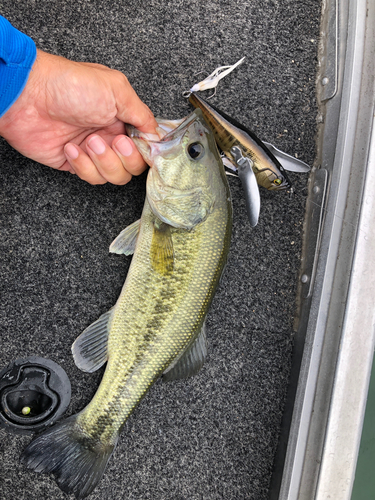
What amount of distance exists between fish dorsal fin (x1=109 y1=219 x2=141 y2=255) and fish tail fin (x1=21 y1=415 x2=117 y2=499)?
51 centimetres

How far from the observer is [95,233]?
1.26 m

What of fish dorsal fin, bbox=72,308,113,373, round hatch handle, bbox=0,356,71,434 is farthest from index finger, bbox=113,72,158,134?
round hatch handle, bbox=0,356,71,434

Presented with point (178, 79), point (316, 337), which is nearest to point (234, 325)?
point (316, 337)

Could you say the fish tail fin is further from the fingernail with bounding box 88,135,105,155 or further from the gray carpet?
the fingernail with bounding box 88,135,105,155

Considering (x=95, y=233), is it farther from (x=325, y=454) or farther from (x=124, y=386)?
(x=325, y=454)

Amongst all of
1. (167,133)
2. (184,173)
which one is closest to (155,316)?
(184,173)

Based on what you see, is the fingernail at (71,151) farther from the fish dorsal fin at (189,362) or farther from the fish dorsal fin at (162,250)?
the fish dorsal fin at (189,362)

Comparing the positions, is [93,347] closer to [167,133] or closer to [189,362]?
[189,362]

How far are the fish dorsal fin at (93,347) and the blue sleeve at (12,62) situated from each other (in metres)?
0.63

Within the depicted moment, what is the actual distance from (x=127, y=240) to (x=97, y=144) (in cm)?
28

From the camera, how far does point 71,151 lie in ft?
3.52

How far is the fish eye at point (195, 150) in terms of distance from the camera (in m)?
1.01

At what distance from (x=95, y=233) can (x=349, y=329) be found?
830 mm

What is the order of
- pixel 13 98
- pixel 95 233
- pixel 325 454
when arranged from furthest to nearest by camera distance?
pixel 95 233
pixel 325 454
pixel 13 98
